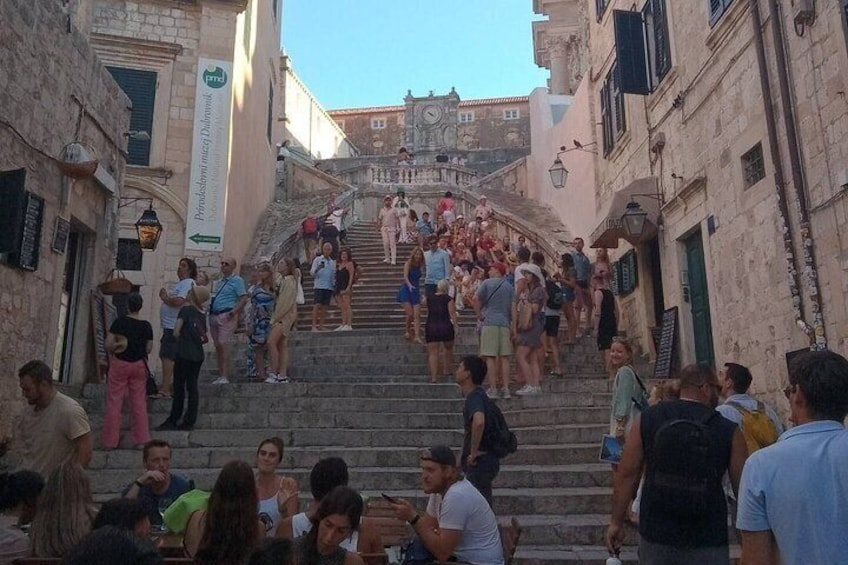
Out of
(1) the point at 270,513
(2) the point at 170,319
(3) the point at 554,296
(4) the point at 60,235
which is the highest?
(4) the point at 60,235

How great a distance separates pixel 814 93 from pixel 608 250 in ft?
23.3

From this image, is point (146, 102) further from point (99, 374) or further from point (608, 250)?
point (608, 250)

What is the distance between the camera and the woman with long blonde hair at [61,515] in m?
3.21

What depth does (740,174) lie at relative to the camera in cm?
820

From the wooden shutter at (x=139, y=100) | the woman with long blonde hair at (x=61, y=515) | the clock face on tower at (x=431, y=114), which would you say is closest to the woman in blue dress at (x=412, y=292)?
the wooden shutter at (x=139, y=100)

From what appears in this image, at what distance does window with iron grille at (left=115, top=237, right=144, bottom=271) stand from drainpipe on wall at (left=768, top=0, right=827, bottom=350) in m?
11.9

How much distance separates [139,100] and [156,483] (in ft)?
43.3

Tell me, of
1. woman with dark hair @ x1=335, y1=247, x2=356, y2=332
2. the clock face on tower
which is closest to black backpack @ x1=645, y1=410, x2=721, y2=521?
woman with dark hair @ x1=335, y1=247, x2=356, y2=332

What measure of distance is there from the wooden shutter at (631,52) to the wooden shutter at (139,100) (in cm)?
1001

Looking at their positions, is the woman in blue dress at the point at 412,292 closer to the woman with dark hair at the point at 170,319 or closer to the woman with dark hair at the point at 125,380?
the woman with dark hair at the point at 170,319

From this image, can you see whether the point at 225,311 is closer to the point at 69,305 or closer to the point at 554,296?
the point at 69,305

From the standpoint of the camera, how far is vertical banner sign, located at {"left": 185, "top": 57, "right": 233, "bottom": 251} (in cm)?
1542

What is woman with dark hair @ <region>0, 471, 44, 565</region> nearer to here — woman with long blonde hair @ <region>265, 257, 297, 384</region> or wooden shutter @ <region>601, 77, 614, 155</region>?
woman with long blonde hair @ <region>265, 257, 297, 384</region>

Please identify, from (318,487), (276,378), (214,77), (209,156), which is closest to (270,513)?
(318,487)
